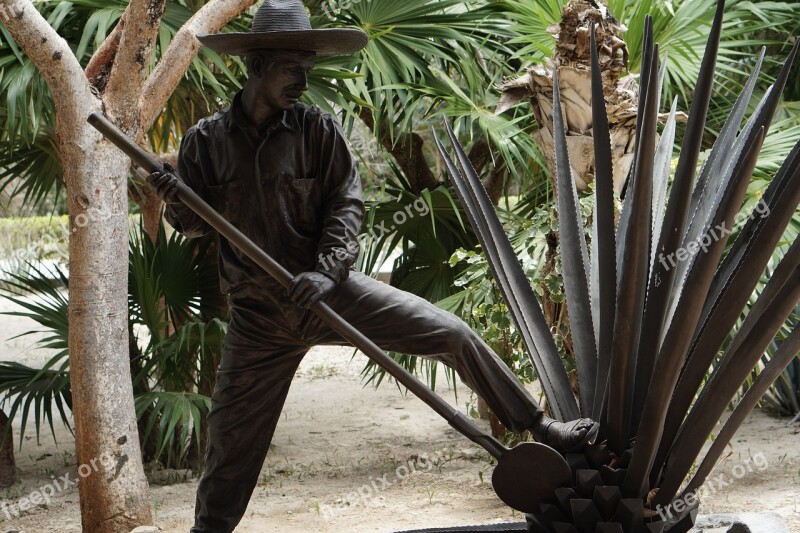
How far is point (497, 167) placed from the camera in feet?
20.2

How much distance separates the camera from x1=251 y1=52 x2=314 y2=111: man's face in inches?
103

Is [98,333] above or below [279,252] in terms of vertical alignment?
below

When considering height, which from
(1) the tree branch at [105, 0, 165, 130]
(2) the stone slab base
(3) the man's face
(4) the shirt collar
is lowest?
(2) the stone slab base

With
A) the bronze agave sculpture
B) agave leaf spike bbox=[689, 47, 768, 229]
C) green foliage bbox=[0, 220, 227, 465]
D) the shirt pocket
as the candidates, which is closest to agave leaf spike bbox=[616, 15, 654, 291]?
the bronze agave sculpture

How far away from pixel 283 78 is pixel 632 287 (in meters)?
1.14

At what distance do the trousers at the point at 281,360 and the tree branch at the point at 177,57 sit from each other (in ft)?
5.41

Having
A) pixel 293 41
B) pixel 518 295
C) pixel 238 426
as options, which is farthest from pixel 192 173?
pixel 518 295

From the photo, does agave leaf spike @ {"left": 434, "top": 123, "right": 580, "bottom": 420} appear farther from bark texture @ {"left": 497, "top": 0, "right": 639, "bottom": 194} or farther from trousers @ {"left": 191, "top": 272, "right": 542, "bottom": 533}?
bark texture @ {"left": 497, "top": 0, "right": 639, "bottom": 194}

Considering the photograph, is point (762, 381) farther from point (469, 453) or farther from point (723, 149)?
point (469, 453)

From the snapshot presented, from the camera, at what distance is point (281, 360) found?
284cm

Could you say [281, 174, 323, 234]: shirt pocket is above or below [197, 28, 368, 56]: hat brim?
below

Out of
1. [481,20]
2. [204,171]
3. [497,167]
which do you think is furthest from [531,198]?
[204,171]

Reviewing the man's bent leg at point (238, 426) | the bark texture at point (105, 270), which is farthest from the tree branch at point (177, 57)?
the man's bent leg at point (238, 426)

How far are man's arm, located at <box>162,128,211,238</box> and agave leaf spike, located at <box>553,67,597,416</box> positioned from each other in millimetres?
1078
